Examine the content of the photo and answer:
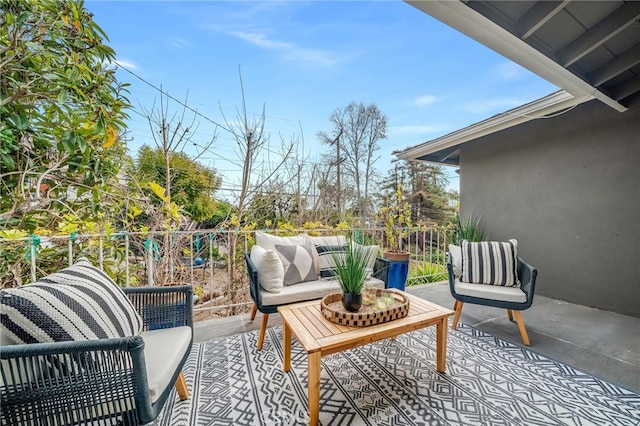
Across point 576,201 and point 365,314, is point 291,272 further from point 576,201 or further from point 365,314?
point 576,201

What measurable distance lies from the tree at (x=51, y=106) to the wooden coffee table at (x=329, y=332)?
1872 millimetres

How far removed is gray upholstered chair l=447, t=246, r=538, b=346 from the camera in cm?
233

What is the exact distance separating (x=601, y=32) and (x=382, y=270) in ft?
8.91

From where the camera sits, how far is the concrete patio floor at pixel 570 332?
2012 mm

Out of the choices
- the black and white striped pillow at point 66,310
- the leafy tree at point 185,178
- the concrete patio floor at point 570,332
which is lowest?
the concrete patio floor at point 570,332

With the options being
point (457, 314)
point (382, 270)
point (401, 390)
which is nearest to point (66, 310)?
point (401, 390)

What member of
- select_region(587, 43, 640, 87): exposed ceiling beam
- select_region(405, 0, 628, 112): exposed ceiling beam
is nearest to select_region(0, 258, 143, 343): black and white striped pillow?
select_region(405, 0, 628, 112): exposed ceiling beam

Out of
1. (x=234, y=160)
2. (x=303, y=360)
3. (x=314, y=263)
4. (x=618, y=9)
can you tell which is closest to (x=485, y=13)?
(x=618, y=9)

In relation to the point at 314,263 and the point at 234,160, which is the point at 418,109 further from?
the point at 314,263

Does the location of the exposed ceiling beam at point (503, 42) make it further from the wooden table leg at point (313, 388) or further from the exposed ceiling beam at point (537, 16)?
the wooden table leg at point (313, 388)

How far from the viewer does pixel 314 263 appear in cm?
280

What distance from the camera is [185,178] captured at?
4.11 meters

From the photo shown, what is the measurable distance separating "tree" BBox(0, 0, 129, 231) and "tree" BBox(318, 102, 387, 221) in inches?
183

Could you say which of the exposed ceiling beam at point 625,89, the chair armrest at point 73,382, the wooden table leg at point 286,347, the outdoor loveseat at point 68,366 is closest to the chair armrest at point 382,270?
the wooden table leg at point 286,347
